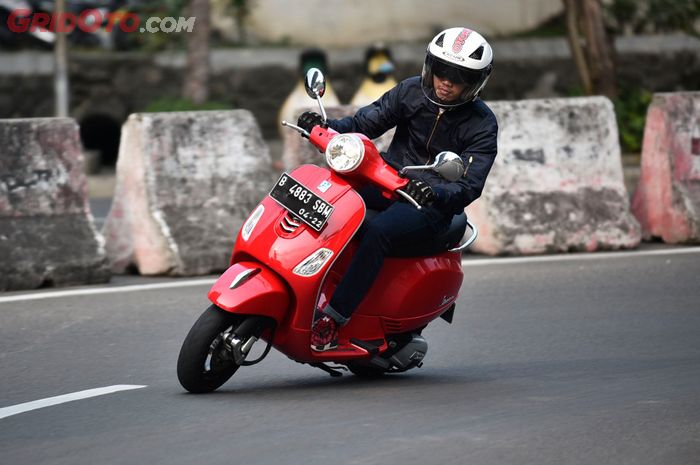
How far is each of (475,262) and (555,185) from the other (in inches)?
39.9

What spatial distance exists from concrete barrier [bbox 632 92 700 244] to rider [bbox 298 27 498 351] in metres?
5.03

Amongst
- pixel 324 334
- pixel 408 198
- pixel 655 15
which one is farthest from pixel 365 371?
pixel 655 15

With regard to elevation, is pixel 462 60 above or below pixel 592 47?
above

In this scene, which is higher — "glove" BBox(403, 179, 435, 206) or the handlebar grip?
"glove" BBox(403, 179, 435, 206)

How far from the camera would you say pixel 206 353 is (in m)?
6.28

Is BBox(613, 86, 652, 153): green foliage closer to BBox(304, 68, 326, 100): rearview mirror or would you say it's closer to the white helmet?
the white helmet

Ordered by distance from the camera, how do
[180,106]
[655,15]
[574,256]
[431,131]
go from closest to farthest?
1. [431,131]
2. [574,256]
3. [180,106]
4. [655,15]

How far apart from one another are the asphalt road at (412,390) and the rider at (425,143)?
535 millimetres

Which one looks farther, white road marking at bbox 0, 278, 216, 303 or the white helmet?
white road marking at bbox 0, 278, 216, 303

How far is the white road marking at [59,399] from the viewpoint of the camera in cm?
623

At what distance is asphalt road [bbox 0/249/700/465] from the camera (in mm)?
5504

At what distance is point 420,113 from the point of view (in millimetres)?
6992

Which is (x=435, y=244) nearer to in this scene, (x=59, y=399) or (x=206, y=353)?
(x=206, y=353)

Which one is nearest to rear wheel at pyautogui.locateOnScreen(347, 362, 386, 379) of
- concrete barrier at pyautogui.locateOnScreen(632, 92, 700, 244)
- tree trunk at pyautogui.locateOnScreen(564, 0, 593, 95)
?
concrete barrier at pyautogui.locateOnScreen(632, 92, 700, 244)
